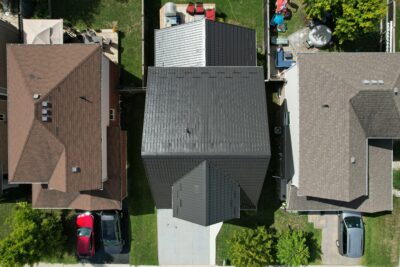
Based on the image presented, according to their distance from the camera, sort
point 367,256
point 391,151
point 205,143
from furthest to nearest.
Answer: point 367,256, point 391,151, point 205,143

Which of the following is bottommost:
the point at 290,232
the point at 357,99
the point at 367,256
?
the point at 367,256

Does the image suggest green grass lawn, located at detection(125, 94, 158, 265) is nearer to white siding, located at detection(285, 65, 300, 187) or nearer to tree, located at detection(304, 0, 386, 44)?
white siding, located at detection(285, 65, 300, 187)

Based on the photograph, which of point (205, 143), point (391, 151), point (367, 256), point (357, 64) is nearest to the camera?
point (205, 143)

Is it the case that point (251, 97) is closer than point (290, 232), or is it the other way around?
point (251, 97)

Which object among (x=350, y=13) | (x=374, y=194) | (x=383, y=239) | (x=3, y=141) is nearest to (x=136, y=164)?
(x=3, y=141)

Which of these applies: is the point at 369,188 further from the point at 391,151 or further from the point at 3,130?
the point at 3,130

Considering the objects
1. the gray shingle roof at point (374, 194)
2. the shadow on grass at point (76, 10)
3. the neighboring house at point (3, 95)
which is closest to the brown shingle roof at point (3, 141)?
the neighboring house at point (3, 95)

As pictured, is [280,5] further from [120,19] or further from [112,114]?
[112,114]

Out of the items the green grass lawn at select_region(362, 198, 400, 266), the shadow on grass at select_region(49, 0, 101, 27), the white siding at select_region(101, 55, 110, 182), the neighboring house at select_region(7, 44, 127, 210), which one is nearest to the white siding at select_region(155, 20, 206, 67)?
the white siding at select_region(101, 55, 110, 182)

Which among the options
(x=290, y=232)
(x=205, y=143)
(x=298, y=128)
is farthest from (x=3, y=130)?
(x=290, y=232)
